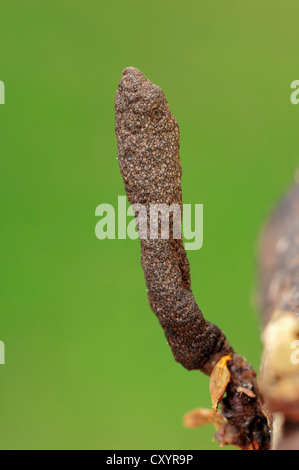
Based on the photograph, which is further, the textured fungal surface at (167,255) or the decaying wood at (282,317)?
the textured fungal surface at (167,255)

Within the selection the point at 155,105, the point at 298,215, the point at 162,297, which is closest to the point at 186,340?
the point at 162,297

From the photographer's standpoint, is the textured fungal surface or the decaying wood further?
the textured fungal surface

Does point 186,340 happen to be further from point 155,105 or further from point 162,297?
point 155,105

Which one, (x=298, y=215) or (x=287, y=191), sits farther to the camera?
(x=287, y=191)
